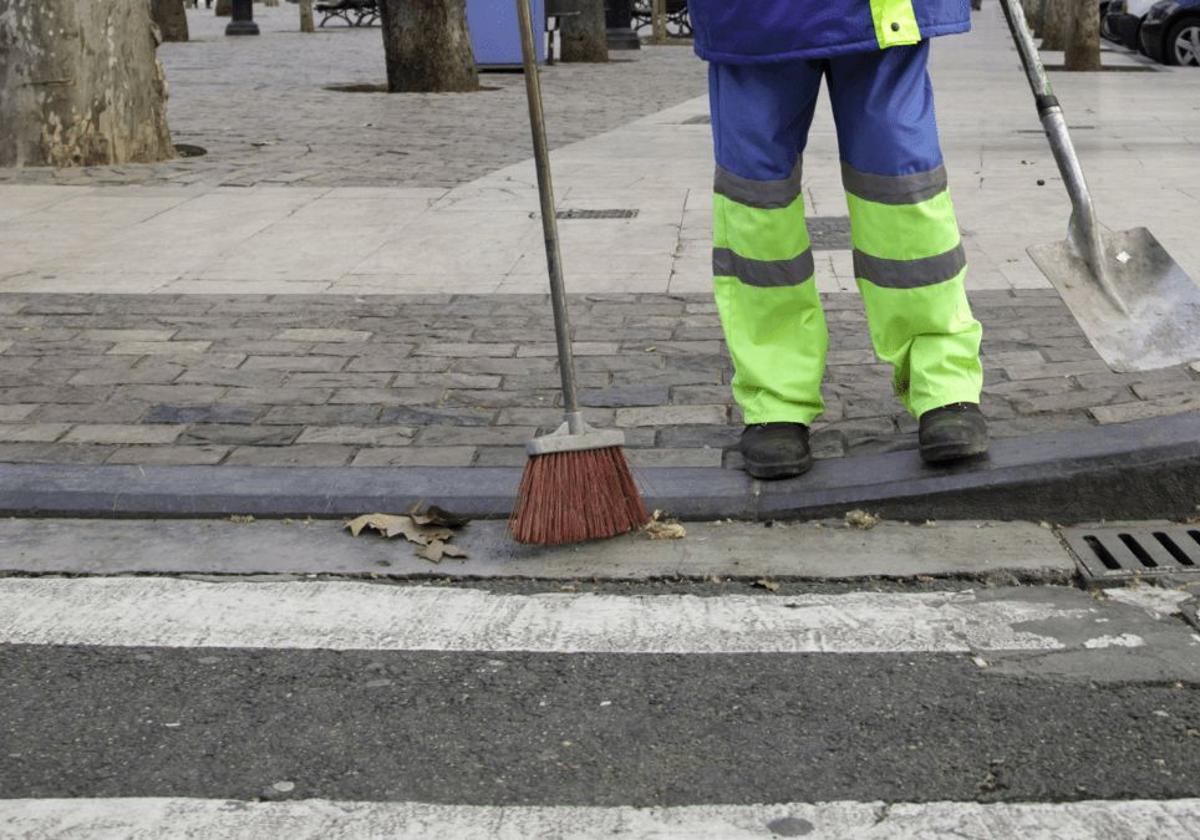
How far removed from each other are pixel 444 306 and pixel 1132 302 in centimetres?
261

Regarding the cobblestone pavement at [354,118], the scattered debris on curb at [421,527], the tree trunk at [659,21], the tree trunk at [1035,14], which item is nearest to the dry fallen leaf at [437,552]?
the scattered debris on curb at [421,527]

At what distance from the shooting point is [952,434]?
4203 mm

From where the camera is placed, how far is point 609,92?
17.1 meters

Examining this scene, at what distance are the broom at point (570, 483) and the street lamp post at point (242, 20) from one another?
2832 centimetres

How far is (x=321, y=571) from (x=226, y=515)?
18.5 inches

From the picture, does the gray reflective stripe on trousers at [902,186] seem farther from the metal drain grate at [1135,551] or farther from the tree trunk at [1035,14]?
the tree trunk at [1035,14]

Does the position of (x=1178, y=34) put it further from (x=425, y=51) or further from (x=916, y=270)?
(x=916, y=270)

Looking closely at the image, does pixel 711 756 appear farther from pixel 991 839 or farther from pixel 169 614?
pixel 169 614

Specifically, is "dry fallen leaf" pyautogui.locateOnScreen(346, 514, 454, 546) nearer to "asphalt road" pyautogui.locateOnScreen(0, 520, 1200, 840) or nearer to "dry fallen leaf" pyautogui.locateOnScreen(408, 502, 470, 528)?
"dry fallen leaf" pyautogui.locateOnScreen(408, 502, 470, 528)

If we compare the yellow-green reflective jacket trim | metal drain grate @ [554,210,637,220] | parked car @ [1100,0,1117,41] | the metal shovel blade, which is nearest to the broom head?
the yellow-green reflective jacket trim

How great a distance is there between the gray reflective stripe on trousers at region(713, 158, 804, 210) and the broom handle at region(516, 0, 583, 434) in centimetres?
43

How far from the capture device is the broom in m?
3.97

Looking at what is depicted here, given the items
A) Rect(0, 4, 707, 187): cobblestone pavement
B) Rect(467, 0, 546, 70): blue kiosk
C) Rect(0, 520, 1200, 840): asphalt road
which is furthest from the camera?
Rect(467, 0, 546, 70): blue kiosk

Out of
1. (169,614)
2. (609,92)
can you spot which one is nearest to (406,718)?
(169,614)
